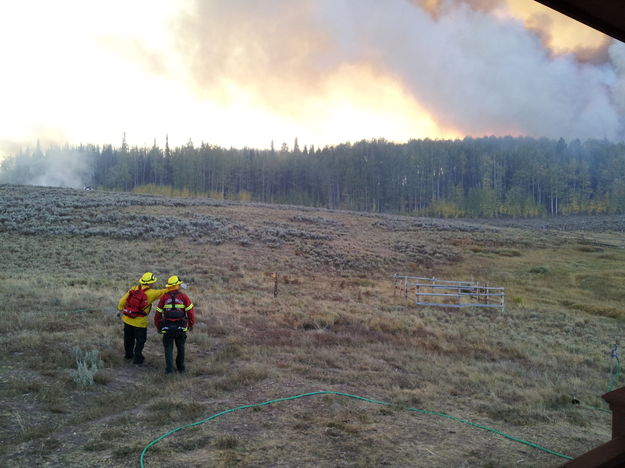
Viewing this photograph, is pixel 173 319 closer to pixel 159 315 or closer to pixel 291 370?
pixel 159 315

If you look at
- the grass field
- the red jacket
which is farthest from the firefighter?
the grass field

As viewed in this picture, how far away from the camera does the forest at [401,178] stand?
89062 mm

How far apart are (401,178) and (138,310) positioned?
89.6 metres

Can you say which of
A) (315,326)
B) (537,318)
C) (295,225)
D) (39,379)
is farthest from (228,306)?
(295,225)

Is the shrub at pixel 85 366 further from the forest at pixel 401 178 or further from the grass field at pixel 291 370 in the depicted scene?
the forest at pixel 401 178

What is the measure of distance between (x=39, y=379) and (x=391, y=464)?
6021 millimetres

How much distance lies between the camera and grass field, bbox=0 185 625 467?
5.32 meters

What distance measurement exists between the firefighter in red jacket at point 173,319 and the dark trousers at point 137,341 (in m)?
0.71

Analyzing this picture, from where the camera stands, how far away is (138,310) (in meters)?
8.12


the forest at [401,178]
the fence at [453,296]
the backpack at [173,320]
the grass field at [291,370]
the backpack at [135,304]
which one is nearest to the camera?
the grass field at [291,370]

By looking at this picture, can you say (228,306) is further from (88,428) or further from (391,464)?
(391,464)

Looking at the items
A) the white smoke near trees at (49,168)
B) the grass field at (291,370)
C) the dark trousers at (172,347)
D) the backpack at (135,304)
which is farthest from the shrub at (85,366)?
the white smoke near trees at (49,168)

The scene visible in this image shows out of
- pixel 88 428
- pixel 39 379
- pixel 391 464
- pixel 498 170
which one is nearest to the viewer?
pixel 391 464

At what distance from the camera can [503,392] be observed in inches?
311
